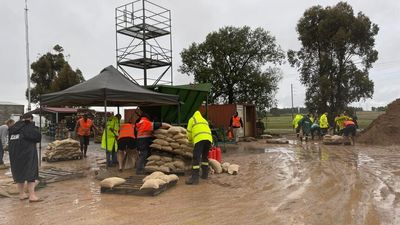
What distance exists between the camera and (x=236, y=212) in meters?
6.28

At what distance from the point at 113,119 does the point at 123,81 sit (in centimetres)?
135

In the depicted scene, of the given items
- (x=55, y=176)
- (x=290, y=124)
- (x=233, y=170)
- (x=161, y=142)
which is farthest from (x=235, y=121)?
(x=290, y=124)

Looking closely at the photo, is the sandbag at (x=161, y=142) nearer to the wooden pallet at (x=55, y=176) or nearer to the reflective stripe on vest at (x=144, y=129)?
the reflective stripe on vest at (x=144, y=129)

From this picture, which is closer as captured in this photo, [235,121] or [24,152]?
[24,152]

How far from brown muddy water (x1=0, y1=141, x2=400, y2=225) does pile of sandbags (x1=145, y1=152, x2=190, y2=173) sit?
41cm

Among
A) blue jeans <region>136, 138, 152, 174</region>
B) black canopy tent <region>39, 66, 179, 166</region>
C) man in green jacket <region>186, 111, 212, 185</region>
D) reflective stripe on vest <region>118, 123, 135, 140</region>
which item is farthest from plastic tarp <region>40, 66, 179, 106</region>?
man in green jacket <region>186, 111, 212, 185</region>

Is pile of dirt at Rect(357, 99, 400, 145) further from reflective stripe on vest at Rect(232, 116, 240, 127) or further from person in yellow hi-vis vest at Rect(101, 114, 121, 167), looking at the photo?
person in yellow hi-vis vest at Rect(101, 114, 121, 167)

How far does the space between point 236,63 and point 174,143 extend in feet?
72.3

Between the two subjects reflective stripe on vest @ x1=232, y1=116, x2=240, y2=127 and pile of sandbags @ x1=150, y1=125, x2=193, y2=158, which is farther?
reflective stripe on vest @ x1=232, y1=116, x2=240, y2=127

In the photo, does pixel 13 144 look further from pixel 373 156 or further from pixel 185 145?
pixel 373 156

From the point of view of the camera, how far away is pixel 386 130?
19.8m

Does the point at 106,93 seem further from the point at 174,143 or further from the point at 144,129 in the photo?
the point at 174,143

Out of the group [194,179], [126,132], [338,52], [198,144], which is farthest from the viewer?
[338,52]

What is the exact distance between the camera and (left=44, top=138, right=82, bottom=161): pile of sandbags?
46.6 ft
